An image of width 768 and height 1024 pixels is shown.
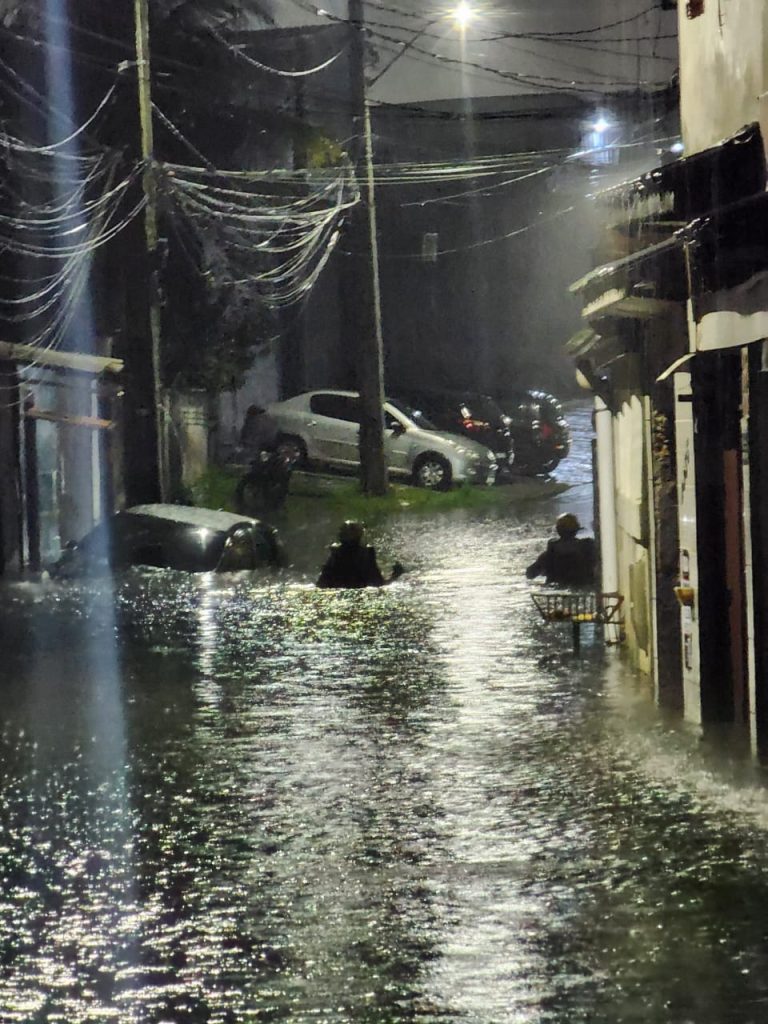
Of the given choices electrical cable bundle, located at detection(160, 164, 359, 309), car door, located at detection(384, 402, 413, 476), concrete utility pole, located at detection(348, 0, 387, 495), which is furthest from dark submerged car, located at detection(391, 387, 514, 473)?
concrete utility pole, located at detection(348, 0, 387, 495)

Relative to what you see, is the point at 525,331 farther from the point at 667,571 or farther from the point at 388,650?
the point at 667,571

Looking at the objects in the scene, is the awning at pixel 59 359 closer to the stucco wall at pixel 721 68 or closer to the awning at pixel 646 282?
the awning at pixel 646 282

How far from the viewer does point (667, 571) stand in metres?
12.5

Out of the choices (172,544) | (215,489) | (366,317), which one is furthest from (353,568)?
(215,489)

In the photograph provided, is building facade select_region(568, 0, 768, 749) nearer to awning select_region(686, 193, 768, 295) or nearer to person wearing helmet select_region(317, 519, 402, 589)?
awning select_region(686, 193, 768, 295)

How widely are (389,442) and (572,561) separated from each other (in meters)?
14.9

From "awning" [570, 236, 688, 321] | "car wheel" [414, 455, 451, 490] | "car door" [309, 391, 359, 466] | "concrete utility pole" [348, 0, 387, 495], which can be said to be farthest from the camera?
"car door" [309, 391, 359, 466]

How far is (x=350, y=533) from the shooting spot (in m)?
22.0

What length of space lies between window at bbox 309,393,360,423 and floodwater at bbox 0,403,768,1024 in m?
19.8

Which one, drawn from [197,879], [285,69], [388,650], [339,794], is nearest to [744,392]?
[339,794]

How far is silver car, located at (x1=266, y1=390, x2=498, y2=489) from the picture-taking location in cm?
3538

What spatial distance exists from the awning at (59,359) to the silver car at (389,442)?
5.14 meters

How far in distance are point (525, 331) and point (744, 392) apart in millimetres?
42091

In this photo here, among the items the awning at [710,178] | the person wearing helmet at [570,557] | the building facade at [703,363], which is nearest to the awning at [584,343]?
the building facade at [703,363]
